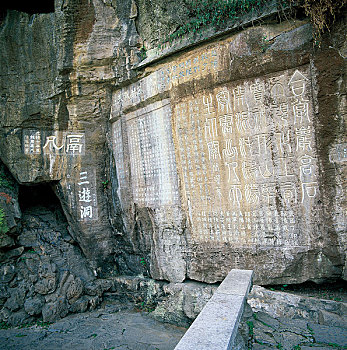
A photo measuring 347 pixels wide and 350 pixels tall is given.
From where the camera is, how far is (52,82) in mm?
5664

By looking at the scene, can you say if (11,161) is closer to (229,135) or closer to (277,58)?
(229,135)

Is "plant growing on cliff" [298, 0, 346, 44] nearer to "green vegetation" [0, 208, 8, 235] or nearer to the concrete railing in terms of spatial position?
the concrete railing

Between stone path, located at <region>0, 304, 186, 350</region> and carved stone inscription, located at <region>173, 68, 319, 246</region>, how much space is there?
5.67ft

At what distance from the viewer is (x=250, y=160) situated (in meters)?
4.00

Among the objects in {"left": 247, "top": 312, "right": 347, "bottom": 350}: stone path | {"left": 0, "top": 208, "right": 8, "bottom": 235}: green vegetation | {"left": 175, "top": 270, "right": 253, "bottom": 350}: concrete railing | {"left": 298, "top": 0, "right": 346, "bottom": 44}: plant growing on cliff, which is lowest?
{"left": 247, "top": 312, "right": 347, "bottom": 350}: stone path

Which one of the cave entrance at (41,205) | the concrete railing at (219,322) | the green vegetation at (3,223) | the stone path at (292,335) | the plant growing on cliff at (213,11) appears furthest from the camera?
the cave entrance at (41,205)

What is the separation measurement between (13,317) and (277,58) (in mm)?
6286

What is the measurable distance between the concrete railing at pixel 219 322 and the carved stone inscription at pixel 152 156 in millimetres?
2590

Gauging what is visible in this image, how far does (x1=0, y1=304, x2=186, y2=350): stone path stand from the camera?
4.34 metres

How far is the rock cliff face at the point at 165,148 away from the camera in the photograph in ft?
11.8

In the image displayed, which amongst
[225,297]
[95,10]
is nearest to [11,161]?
[95,10]

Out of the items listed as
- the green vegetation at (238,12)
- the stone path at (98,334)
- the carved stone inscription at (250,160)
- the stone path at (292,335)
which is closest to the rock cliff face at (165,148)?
the carved stone inscription at (250,160)

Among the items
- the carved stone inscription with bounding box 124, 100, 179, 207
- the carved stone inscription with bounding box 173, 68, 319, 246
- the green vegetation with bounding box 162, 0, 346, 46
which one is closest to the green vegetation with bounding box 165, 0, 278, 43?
the green vegetation with bounding box 162, 0, 346, 46

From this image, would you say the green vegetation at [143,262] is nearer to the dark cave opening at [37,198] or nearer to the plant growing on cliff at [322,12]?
the dark cave opening at [37,198]
